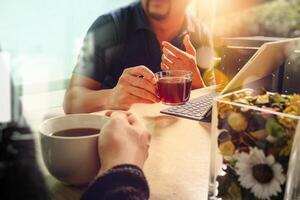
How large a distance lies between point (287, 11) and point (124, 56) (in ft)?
3.15

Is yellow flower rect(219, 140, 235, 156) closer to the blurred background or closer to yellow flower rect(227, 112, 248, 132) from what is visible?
yellow flower rect(227, 112, 248, 132)

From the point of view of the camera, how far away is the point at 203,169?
0.62 m

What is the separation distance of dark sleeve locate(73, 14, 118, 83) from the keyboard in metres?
0.52

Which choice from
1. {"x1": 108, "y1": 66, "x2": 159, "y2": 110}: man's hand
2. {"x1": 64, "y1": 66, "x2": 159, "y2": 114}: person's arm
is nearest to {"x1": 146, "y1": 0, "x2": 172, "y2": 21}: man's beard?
{"x1": 64, "y1": 66, "x2": 159, "y2": 114}: person's arm

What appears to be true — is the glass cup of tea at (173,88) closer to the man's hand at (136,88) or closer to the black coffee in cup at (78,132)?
the man's hand at (136,88)

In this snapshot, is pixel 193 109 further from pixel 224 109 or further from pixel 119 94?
pixel 224 109

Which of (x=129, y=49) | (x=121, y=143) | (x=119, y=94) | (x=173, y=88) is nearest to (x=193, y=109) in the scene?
(x=173, y=88)

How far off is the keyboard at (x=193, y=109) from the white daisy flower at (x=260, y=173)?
39cm

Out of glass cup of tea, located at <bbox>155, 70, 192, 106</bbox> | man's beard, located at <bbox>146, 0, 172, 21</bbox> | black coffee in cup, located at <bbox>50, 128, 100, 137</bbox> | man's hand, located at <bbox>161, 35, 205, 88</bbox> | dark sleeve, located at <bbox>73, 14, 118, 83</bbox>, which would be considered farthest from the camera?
man's beard, located at <bbox>146, 0, 172, 21</bbox>

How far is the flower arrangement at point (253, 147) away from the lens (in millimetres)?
455

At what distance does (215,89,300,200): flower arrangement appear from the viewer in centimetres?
45

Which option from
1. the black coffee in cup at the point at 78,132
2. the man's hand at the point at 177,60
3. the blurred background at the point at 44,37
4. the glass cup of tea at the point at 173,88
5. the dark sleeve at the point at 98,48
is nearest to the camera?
the black coffee in cup at the point at 78,132

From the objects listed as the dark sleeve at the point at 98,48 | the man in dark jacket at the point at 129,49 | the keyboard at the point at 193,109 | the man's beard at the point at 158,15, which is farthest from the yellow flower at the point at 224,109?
the man's beard at the point at 158,15

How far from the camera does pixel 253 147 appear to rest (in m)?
0.47
